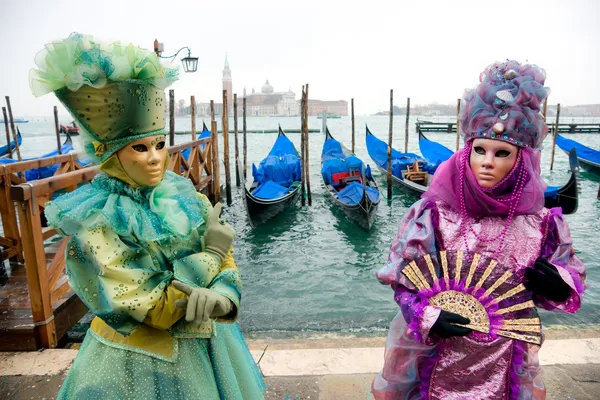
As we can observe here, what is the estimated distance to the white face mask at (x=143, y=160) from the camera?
114 centimetres

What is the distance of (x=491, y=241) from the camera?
131 cm

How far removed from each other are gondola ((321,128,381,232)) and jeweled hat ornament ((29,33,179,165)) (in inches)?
284

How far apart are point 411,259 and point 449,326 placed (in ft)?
0.78

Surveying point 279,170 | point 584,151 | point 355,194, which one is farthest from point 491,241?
point 584,151

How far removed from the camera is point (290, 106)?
110 meters

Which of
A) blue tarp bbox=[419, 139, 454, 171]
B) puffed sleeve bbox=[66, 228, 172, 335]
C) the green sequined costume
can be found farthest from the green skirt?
blue tarp bbox=[419, 139, 454, 171]

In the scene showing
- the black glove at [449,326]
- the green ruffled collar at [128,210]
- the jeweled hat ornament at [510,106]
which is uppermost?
the jeweled hat ornament at [510,106]

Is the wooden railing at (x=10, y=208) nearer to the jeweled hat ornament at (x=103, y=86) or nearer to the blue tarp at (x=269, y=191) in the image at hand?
the jeweled hat ornament at (x=103, y=86)

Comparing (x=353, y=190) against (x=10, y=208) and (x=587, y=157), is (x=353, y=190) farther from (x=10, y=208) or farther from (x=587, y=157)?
(x=587, y=157)

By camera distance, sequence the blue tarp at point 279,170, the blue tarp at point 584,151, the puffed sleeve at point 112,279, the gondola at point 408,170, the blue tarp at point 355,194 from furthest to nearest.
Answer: the blue tarp at point 584,151
the gondola at point 408,170
the blue tarp at point 279,170
the blue tarp at point 355,194
the puffed sleeve at point 112,279

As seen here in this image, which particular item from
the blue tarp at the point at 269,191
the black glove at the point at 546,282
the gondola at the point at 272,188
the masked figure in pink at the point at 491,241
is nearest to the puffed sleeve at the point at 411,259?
the masked figure in pink at the point at 491,241

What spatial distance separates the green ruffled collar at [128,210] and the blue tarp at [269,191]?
8.02 m

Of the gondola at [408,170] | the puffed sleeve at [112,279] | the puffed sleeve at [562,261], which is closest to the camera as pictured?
the puffed sleeve at [112,279]

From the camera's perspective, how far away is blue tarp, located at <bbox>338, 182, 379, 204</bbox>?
866 centimetres
